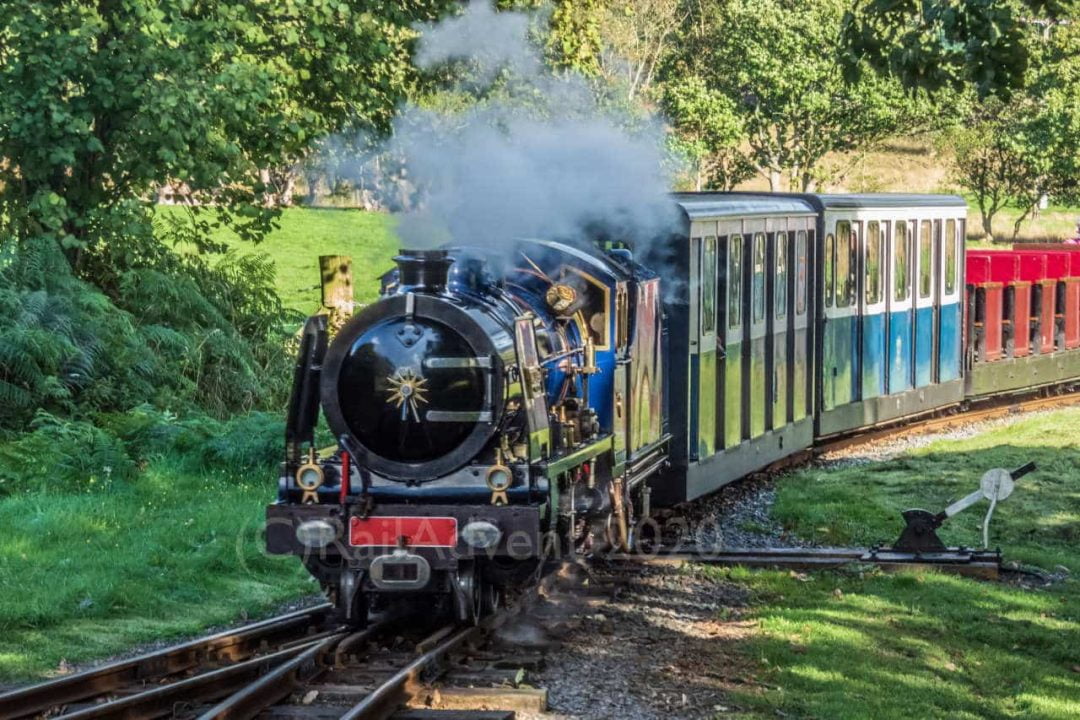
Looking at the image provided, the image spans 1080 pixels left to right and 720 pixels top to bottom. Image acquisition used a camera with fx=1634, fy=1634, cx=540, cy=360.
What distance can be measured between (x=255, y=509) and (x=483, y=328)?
187 inches

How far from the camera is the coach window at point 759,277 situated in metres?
13.5

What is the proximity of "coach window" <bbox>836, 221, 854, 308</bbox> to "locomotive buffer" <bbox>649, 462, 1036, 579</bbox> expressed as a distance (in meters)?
4.71

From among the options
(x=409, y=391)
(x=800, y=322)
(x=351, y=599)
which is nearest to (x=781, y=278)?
(x=800, y=322)

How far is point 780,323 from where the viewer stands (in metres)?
14.4

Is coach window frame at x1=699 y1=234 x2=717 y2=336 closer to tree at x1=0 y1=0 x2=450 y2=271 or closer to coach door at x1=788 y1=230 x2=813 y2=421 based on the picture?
coach door at x1=788 y1=230 x2=813 y2=421

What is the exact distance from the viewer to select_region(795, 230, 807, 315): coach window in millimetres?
14719

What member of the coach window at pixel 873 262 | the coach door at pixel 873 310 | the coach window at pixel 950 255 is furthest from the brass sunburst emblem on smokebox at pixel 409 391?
the coach window at pixel 950 255

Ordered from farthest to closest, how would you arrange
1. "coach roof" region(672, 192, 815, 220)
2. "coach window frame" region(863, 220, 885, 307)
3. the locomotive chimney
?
"coach window frame" region(863, 220, 885, 307) → "coach roof" region(672, 192, 815, 220) → the locomotive chimney

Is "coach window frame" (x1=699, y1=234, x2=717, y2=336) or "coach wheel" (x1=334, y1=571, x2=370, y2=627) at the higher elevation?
"coach window frame" (x1=699, y1=234, x2=717, y2=336)

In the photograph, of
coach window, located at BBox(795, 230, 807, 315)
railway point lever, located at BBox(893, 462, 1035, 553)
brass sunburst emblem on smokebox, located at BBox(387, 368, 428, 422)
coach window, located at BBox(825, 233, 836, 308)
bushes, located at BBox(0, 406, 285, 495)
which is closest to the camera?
brass sunburst emblem on smokebox, located at BBox(387, 368, 428, 422)

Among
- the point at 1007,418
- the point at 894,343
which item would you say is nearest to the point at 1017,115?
the point at 1007,418

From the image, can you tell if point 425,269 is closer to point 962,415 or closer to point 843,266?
point 843,266

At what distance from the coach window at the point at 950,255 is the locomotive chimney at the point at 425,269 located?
1190 cm

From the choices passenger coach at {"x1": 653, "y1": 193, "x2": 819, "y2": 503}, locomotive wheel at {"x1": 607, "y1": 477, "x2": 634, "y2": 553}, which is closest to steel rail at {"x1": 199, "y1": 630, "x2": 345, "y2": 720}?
locomotive wheel at {"x1": 607, "y1": 477, "x2": 634, "y2": 553}
